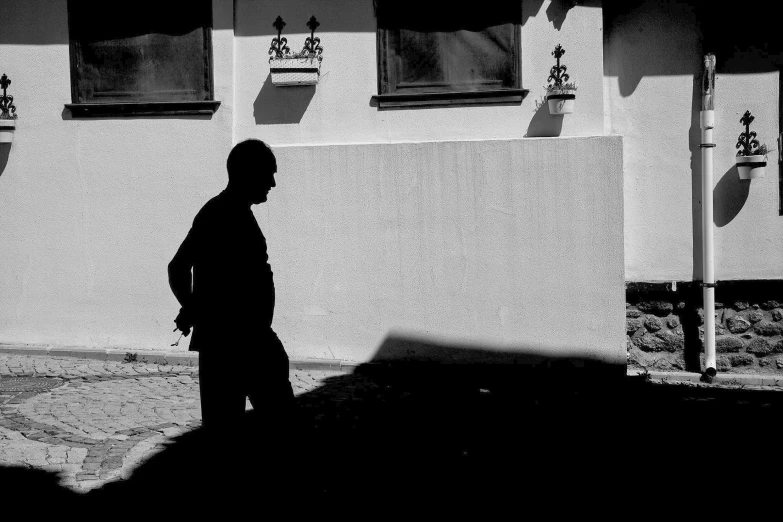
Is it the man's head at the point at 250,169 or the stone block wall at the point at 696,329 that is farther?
the stone block wall at the point at 696,329

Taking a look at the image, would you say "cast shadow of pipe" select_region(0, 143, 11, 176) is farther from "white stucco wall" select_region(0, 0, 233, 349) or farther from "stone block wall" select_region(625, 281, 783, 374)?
"stone block wall" select_region(625, 281, 783, 374)

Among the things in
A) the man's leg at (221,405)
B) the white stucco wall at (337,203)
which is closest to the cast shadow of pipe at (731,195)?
the white stucco wall at (337,203)

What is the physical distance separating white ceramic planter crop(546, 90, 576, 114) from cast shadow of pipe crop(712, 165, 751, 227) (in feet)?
5.97

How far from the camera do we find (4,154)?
8.73 m

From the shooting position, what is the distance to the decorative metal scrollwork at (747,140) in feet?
27.7

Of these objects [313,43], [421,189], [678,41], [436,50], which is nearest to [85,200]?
[313,43]

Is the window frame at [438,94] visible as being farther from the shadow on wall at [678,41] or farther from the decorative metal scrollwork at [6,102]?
the decorative metal scrollwork at [6,102]

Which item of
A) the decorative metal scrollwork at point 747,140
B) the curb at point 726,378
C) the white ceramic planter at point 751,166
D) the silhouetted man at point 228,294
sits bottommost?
the curb at point 726,378

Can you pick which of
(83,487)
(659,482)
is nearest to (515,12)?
(659,482)

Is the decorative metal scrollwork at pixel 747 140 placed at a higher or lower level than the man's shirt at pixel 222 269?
higher

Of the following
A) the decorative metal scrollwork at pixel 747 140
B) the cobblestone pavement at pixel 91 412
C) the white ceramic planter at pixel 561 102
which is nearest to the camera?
the cobblestone pavement at pixel 91 412

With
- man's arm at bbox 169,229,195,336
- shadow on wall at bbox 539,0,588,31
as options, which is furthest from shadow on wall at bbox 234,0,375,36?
man's arm at bbox 169,229,195,336

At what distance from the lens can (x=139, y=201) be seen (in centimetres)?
859

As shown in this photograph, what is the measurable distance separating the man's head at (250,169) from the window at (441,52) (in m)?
4.18
